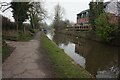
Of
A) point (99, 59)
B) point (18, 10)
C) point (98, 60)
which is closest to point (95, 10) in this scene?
point (18, 10)

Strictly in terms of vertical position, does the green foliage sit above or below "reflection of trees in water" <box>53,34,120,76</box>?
above

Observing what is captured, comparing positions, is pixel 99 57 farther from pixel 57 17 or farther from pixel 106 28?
pixel 57 17

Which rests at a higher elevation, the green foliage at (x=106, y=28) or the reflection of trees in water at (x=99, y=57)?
the green foliage at (x=106, y=28)

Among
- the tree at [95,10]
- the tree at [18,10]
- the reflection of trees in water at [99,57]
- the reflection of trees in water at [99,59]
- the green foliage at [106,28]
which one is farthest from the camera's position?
the tree at [95,10]

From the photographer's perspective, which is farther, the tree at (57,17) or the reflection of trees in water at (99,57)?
the tree at (57,17)

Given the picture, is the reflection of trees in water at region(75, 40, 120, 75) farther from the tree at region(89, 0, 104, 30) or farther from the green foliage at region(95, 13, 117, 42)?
the tree at region(89, 0, 104, 30)

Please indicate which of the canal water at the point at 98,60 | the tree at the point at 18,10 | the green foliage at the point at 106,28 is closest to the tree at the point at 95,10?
the green foliage at the point at 106,28

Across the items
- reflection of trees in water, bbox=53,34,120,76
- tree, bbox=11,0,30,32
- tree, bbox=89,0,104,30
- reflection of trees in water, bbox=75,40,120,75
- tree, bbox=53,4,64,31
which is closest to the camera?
reflection of trees in water, bbox=53,34,120,76

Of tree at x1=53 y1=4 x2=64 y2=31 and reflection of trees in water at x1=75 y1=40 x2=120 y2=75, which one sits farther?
tree at x1=53 y1=4 x2=64 y2=31

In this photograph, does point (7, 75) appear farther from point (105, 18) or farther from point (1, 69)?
point (105, 18)

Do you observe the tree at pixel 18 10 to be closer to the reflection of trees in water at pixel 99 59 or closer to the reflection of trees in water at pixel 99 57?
the reflection of trees in water at pixel 99 57

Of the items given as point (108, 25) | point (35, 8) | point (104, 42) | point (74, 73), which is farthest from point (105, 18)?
point (74, 73)

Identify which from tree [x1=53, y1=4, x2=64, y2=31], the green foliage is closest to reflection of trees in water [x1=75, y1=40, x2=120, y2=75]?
the green foliage

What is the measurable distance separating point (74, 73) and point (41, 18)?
51711mm
